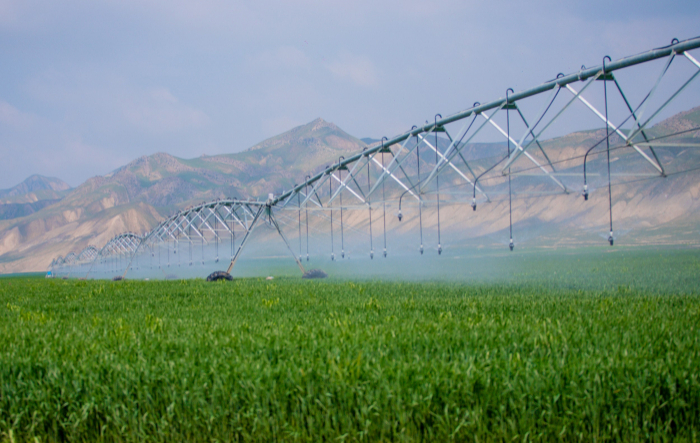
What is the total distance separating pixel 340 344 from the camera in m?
6.42

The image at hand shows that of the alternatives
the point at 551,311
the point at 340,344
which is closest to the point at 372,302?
the point at 551,311

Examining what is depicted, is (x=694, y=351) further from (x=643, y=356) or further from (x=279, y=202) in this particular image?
(x=279, y=202)

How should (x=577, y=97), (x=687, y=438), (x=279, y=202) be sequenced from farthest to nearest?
(x=279, y=202), (x=577, y=97), (x=687, y=438)

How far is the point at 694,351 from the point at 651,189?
7317cm

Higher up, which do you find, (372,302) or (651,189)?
(651,189)

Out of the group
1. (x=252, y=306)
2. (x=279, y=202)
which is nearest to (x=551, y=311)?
(x=252, y=306)

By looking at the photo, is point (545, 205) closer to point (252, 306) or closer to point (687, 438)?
point (252, 306)

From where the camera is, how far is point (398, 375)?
489 cm

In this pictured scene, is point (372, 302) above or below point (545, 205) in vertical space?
below

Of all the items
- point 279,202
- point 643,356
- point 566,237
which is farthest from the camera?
point 566,237

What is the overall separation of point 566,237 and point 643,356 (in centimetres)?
8361

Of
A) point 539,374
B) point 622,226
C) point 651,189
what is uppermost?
point 651,189

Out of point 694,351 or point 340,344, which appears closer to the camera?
point 694,351

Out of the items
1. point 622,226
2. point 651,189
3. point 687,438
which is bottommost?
point 687,438
